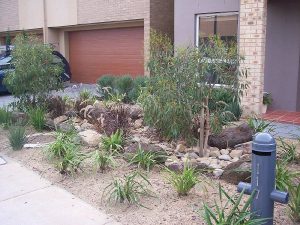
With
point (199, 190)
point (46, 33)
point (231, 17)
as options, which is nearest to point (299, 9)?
point (231, 17)

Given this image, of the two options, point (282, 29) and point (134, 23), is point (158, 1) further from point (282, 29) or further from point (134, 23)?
point (282, 29)

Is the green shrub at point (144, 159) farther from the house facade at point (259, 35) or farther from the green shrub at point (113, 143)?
the house facade at point (259, 35)

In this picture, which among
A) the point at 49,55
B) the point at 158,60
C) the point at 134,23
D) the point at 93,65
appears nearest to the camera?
the point at 158,60

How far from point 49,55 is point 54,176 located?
413cm

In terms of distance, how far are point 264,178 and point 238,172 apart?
4.21 feet

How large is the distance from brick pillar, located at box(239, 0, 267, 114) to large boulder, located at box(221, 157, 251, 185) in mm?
4344

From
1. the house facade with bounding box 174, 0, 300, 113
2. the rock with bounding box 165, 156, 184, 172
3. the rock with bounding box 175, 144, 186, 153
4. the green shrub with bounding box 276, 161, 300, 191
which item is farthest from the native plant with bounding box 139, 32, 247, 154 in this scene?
the house facade with bounding box 174, 0, 300, 113

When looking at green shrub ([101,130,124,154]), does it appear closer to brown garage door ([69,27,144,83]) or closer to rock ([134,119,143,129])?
rock ([134,119,143,129])

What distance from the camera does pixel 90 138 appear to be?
6730mm

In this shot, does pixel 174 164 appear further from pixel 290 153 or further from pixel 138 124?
pixel 138 124

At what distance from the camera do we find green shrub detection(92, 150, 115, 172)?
5.45 metres

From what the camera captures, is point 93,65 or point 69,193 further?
point 93,65

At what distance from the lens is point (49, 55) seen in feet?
29.5

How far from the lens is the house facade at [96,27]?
46.3ft
